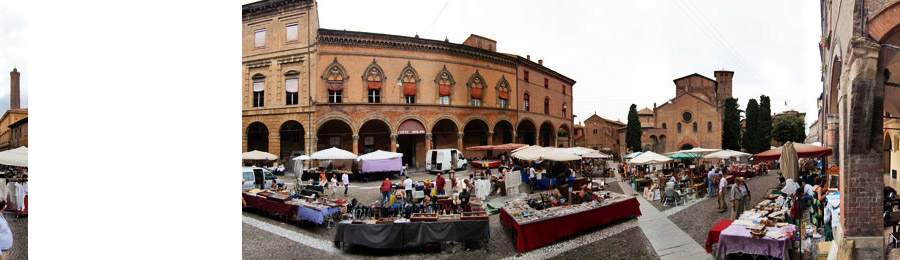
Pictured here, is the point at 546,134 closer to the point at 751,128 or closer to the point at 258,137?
the point at 751,128

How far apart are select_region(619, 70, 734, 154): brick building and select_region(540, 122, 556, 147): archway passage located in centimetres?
60

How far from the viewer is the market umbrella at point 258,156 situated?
3023 mm

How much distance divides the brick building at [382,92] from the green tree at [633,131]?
0.51 metres

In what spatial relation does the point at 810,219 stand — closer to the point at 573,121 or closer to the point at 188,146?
the point at 573,121

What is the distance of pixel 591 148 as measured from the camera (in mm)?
3078

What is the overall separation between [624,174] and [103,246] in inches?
166

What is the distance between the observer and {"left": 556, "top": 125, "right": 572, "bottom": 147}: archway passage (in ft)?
10.1

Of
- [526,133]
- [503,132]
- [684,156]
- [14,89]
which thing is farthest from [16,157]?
[684,156]

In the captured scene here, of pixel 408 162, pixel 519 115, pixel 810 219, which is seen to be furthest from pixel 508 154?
pixel 810 219

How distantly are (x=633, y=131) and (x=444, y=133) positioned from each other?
5.40 ft

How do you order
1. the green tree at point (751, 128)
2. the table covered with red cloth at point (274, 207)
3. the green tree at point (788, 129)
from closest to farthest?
the green tree at point (751, 128)
the green tree at point (788, 129)
the table covered with red cloth at point (274, 207)

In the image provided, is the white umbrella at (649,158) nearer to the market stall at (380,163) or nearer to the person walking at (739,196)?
the person walking at (739,196)

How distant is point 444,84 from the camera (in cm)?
299

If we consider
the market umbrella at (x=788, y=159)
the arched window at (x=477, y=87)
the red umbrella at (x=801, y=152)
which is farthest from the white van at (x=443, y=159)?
the market umbrella at (x=788, y=159)
